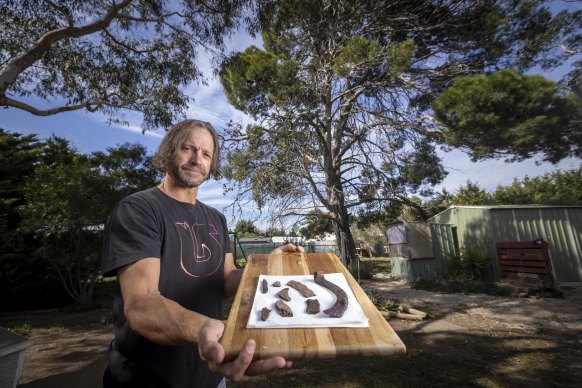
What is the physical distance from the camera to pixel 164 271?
4.50 ft

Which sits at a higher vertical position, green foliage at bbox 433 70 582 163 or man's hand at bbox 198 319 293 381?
green foliage at bbox 433 70 582 163

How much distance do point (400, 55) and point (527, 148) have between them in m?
4.93

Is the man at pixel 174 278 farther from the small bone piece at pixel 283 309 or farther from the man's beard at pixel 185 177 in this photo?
the small bone piece at pixel 283 309

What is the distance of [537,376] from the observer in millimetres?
3727

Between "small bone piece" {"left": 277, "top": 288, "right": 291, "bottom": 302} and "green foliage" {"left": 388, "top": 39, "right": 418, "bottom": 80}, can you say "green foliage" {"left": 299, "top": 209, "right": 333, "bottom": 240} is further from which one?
"small bone piece" {"left": 277, "top": 288, "right": 291, "bottom": 302}

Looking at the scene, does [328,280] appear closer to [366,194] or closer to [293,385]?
[293,385]

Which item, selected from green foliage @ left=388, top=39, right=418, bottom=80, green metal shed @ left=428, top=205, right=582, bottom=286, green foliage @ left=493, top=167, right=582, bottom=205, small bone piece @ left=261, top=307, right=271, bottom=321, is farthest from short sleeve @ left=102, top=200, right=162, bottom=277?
green foliage @ left=493, top=167, right=582, bottom=205

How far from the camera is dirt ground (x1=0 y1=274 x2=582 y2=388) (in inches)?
175

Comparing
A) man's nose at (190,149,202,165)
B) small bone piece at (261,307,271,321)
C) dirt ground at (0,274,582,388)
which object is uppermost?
man's nose at (190,149,202,165)

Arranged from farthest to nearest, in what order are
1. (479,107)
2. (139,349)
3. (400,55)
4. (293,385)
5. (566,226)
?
(566,226) < (400,55) < (479,107) < (293,385) < (139,349)

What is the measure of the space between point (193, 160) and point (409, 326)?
6305mm

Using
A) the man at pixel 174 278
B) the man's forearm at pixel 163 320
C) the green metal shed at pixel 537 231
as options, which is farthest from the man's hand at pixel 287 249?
the green metal shed at pixel 537 231

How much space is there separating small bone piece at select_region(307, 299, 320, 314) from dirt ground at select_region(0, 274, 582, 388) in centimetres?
460

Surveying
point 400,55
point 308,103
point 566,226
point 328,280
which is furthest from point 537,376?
point 566,226
